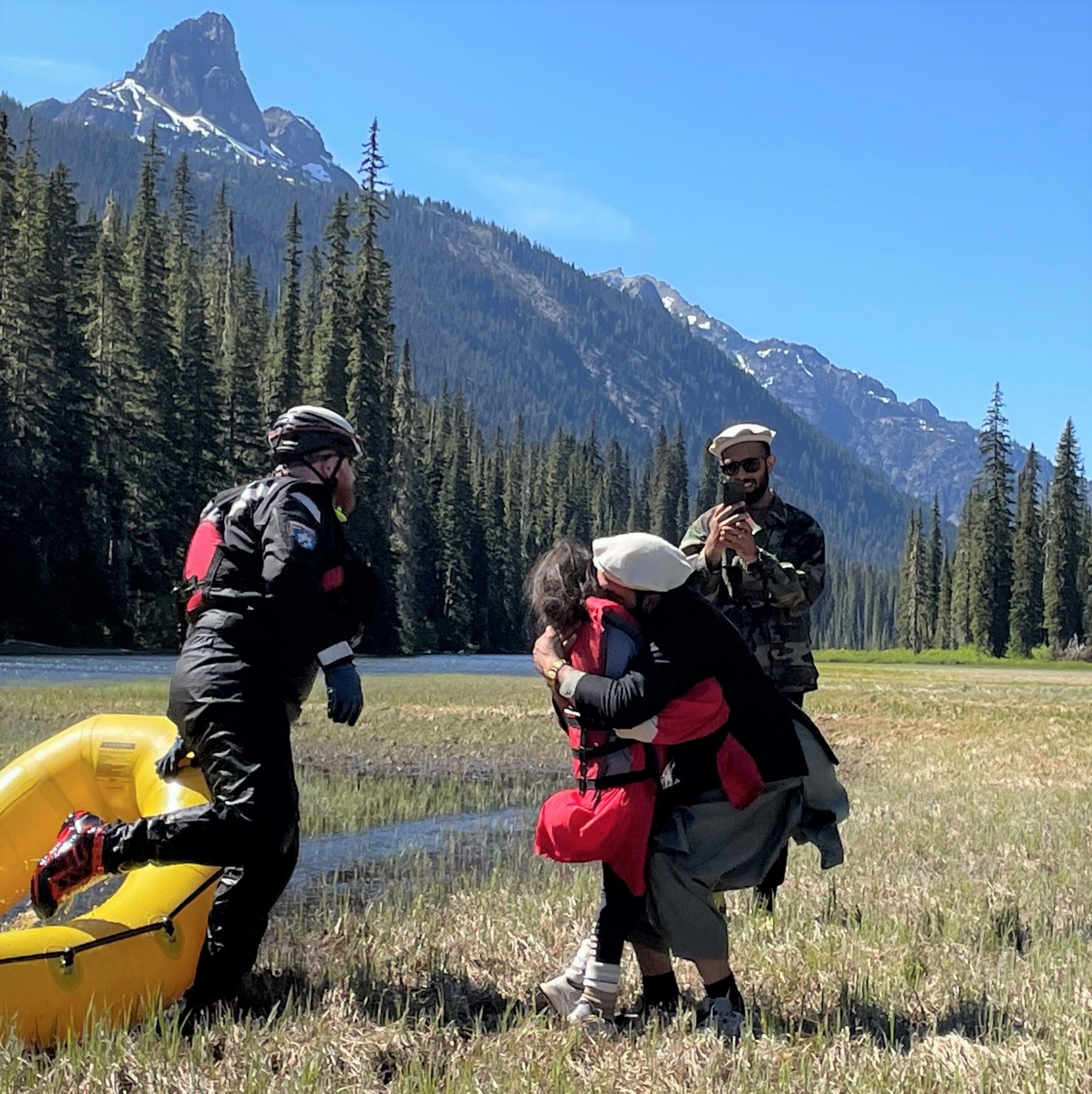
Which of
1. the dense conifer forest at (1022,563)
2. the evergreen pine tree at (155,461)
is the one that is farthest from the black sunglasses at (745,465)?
the dense conifer forest at (1022,563)

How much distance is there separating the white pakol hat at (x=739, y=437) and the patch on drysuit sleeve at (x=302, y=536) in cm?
212

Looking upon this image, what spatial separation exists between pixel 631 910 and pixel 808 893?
2924mm

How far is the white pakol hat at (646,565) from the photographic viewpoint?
468cm

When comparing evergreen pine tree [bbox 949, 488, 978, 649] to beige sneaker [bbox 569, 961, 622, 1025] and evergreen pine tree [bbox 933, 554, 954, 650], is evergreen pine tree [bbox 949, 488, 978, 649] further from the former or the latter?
beige sneaker [bbox 569, 961, 622, 1025]

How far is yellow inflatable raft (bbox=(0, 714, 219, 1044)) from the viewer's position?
176 inches

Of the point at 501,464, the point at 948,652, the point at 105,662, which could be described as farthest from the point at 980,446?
the point at 105,662

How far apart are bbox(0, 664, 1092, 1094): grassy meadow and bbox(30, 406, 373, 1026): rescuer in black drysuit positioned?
1.54 ft

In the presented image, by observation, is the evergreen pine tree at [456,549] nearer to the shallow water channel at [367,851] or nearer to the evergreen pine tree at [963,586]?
the evergreen pine tree at [963,586]

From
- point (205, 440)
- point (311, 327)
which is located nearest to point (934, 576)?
point (311, 327)

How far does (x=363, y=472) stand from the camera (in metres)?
62.6

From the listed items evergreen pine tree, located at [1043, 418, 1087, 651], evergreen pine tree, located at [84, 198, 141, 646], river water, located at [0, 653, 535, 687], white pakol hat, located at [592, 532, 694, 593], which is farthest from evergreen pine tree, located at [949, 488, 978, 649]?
white pakol hat, located at [592, 532, 694, 593]

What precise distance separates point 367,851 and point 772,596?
4.83 m

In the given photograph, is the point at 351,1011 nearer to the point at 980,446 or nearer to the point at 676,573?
the point at 676,573

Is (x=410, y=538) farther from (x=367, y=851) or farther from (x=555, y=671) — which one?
(x=555, y=671)
